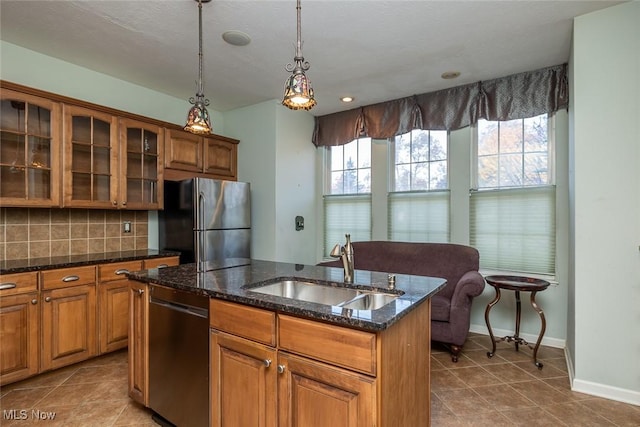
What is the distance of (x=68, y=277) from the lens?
8.73 feet

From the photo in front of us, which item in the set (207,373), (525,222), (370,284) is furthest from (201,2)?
(525,222)

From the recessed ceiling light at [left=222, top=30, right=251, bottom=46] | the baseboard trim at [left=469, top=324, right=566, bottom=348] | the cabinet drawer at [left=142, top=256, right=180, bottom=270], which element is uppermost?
the recessed ceiling light at [left=222, top=30, right=251, bottom=46]

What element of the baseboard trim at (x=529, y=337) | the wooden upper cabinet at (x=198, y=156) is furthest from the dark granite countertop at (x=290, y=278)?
the baseboard trim at (x=529, y=337)

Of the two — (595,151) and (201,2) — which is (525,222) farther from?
(201,2)

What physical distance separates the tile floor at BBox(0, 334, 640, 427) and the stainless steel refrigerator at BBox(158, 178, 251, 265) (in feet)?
4.03

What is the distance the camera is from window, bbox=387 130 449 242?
390 centimetres

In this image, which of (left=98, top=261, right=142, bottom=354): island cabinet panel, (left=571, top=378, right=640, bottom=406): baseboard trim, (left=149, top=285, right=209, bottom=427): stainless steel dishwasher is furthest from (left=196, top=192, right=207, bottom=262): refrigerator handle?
(left=571, top=378, right=640, bottom=406): baseboard trim

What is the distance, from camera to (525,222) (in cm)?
341

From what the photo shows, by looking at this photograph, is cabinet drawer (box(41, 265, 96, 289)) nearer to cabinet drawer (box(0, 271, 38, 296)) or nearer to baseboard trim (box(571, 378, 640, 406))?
cabinet drawer (box(0, 271, 38, 296))

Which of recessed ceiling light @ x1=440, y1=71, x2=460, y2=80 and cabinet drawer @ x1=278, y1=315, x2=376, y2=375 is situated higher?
recessed ceiling light @ x1=440, y1=71, x2=460, y2=80

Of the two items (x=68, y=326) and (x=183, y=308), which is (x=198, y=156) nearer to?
(x=68, y=326)

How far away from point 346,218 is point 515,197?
2086 mm

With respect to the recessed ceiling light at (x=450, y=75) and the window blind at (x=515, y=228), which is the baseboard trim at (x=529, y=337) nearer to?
the window blind at (x=515, y=228)

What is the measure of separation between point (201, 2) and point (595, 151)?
2980 millimetres
